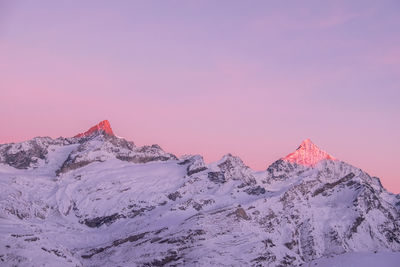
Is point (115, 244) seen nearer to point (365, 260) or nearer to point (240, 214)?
point (240, 214)

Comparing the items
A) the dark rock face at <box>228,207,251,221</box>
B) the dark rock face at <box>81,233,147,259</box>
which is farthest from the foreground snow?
the dark rock face at <box>81,233,147,259</box>

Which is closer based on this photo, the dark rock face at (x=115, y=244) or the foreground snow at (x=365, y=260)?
the foreground snow at (x=365, y=260)

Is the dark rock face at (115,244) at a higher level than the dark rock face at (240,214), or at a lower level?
lower

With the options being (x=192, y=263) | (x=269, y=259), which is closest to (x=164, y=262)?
(x=192, y=263)

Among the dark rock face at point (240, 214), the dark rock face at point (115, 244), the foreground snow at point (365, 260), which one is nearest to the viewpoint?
the foreground snow at point (365, 260)

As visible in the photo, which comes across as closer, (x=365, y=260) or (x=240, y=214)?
(x=365, y=260)

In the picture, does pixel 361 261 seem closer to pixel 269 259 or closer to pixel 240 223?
pixel 269 259

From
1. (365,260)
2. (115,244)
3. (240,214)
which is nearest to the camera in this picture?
(365,260)

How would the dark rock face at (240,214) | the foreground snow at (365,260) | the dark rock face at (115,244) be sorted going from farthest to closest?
the dark rock face at (240,214), the dark rock face at (115,244), the foreground snow at (365,260)

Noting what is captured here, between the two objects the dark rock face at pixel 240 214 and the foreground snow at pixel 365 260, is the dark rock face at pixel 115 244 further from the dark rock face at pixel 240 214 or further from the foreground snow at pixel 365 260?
the foreground snow at pixel 365 260

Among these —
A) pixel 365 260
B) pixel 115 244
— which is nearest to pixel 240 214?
pixel 115 244

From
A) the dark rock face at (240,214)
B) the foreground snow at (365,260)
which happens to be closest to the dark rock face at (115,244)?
the dark rock face at (240,214)

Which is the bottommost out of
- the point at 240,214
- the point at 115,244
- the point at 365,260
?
the point at 115,244

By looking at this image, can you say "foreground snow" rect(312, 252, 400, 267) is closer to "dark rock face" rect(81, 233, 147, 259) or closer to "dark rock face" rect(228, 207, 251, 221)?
"dark rock face" rect(228, 207, 251, 221)
